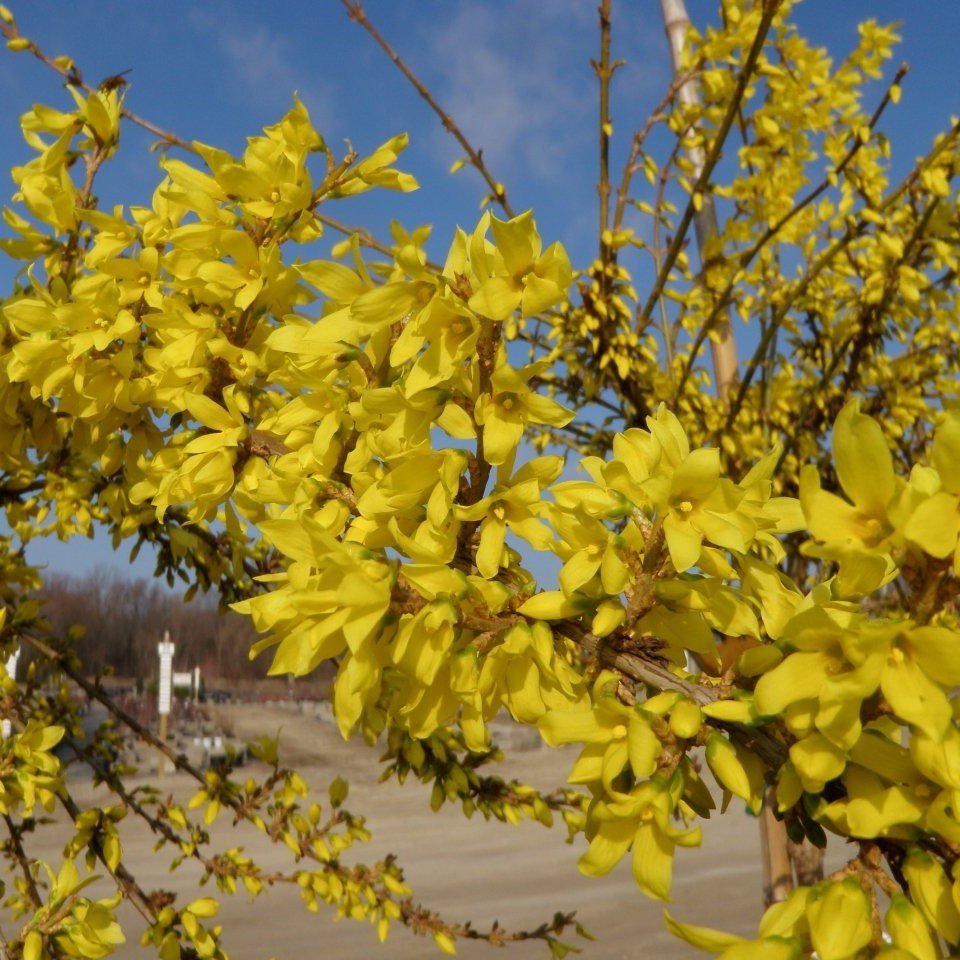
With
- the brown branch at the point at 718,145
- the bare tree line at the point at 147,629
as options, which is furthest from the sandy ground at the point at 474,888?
the bare tree line at the point at 147,629

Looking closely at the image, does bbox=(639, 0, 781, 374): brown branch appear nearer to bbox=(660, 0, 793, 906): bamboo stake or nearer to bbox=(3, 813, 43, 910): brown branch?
bbox=(660, 0, 793, 906): bamboo stake

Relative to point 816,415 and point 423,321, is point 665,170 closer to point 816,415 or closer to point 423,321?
point 816,415

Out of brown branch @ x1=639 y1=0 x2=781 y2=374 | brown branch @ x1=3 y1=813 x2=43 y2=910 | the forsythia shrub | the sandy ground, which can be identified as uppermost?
brown branch @ x1=639 y1=0 x2=781 y2=374

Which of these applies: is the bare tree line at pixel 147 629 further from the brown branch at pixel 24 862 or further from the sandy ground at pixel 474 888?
the brown branch at pixel 24 862

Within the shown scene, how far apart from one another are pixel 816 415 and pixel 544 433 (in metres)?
1.19

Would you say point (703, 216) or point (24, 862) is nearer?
point (24, 862)

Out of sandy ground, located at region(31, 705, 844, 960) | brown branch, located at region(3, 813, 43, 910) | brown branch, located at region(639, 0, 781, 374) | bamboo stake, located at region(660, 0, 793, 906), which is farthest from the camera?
sandy ground, located at region(31, 705, 844, 960)

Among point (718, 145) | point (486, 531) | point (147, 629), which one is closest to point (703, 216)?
point (718, 145)

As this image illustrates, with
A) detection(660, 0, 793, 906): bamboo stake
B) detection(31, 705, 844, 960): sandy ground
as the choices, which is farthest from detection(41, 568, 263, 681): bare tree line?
detection(660, 0, 793, 906): bamboo stake

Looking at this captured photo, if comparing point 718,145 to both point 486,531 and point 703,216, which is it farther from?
point 486,531

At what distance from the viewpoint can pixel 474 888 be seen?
→ 24.6 feet

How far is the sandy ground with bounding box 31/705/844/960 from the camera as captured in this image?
221 inches

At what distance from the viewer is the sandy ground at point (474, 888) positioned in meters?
5.62

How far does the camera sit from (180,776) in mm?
14086
